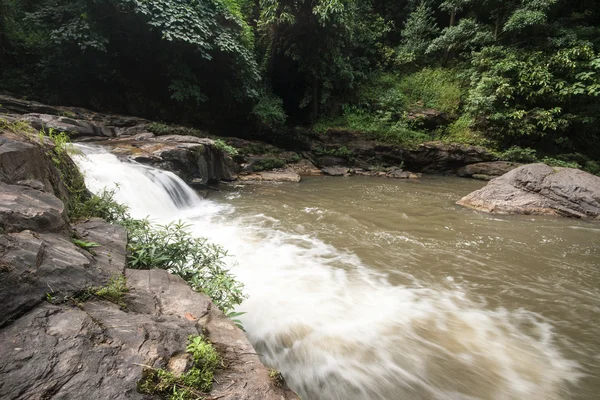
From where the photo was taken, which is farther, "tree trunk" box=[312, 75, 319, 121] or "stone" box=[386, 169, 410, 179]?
"tree trunk" box=[312, 75, 319, 121]

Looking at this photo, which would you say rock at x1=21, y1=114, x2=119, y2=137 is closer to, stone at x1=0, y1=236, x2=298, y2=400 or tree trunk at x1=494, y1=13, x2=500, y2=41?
stone at x1=0, y1=236, x2=298, y2=400

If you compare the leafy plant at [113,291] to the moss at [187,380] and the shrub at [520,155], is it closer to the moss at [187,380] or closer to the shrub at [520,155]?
the moss at [187,380]

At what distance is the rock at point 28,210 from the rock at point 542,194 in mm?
8075

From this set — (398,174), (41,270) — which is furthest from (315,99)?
(41,270)

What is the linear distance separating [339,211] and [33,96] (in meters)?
11.5

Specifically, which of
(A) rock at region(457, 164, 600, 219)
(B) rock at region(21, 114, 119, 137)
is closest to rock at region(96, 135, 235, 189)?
(B) rock at region(21, 114, 119, 137)

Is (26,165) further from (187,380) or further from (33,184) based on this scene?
(187,380)

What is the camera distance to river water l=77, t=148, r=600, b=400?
231 cm

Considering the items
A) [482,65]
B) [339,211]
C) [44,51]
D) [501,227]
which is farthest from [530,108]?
[44,51]

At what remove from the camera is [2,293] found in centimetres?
143

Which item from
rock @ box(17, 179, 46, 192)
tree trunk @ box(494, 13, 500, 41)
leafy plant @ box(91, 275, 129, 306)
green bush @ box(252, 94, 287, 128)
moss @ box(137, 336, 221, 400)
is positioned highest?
tree trunk @ box(494, 13, 500, 41)

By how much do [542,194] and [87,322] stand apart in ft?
30.1

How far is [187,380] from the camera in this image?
4.37 ft

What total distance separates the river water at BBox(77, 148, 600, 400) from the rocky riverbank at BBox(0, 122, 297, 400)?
0.93m
